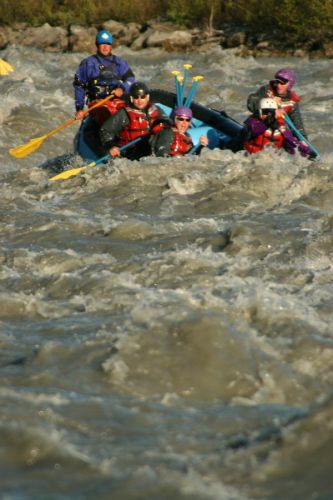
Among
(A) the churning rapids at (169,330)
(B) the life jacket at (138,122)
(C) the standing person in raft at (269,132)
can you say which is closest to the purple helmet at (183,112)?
(B) the life jacket at (138,122)

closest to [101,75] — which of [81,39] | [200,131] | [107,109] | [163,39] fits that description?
[107,109]

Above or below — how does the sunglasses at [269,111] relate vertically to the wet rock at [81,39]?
above

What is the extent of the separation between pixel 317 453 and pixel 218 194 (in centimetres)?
456

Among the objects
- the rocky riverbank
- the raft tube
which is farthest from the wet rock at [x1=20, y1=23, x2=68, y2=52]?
the raft tube

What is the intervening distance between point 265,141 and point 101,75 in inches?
85.3

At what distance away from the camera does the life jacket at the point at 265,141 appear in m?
9.16

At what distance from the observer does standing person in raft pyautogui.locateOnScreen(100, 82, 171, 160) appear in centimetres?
936

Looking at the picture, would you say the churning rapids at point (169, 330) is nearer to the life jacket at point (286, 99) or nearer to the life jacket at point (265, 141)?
the life jacket at point (265, 141)

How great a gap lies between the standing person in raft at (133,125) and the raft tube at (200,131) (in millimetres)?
329

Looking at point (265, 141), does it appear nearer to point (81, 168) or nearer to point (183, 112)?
point (183, 112)

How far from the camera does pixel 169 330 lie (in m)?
5.23

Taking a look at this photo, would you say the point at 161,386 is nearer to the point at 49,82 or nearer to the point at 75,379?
the point at 75,379

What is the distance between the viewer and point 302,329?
17.3ft

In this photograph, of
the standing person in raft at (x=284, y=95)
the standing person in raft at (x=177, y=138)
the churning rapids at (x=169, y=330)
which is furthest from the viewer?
the standing person in raft at (x=284, y=95)
